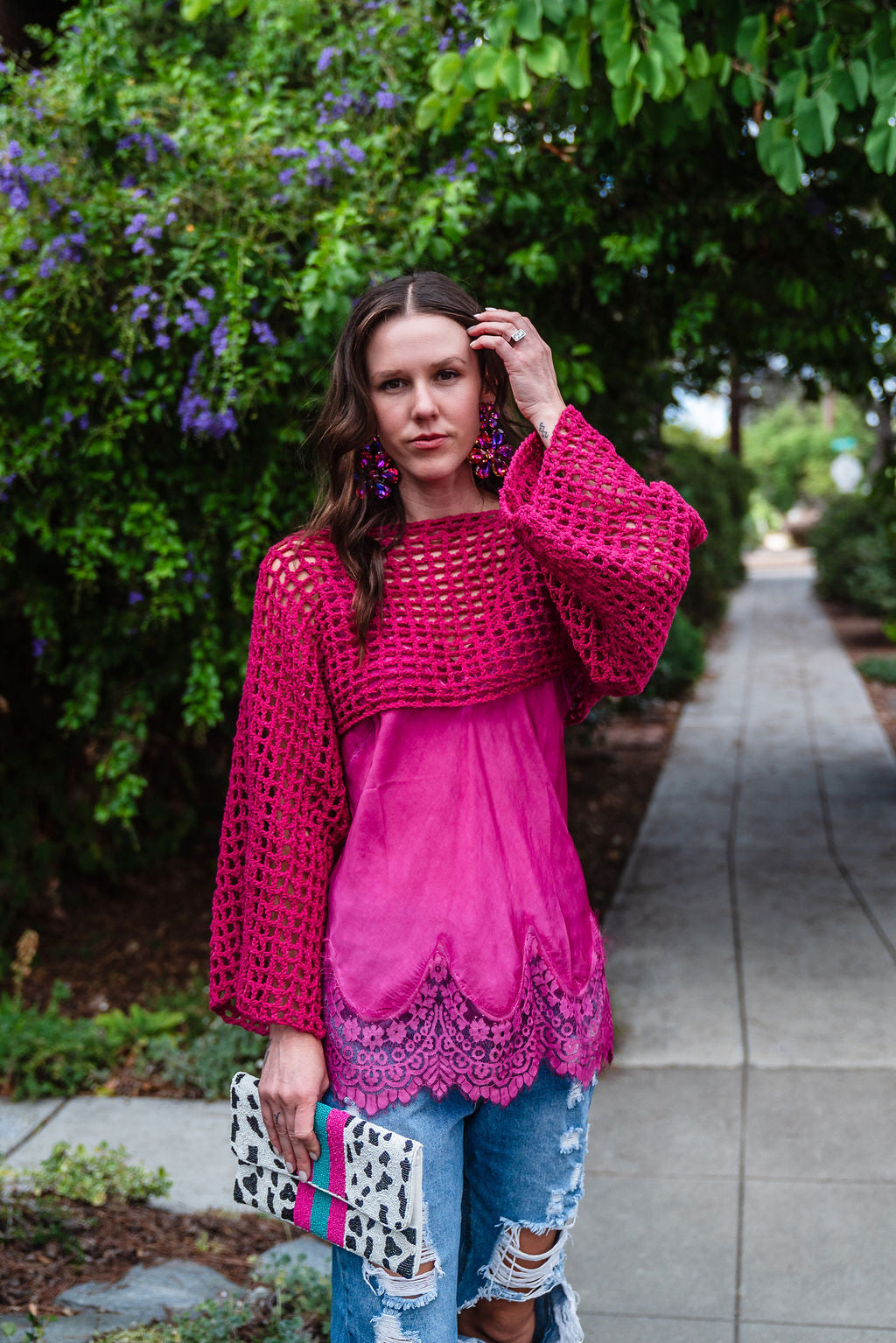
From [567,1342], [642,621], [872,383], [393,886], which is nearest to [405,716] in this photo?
[393,886]

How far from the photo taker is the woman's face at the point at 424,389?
174 centimetres

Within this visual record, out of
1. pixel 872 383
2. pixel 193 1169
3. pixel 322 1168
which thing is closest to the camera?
pixel 322 1168

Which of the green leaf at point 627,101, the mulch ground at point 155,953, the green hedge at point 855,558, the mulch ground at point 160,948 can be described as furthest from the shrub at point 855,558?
the green leaf at point 627,101

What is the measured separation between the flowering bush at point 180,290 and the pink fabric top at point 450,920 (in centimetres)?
168

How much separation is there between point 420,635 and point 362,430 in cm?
31

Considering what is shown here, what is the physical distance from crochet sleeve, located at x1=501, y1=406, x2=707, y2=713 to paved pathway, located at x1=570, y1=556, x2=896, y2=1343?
66.1 inches

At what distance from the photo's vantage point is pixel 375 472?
1829 millimetres

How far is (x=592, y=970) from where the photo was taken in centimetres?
183

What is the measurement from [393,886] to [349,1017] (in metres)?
0.19

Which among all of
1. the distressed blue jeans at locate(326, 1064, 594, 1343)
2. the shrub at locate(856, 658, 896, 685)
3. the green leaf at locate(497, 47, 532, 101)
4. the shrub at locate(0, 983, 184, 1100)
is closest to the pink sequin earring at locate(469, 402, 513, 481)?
the distressed blue jeans at locate(326, 1064, 594, 1343)

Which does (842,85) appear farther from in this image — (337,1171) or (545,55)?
(337,1171)

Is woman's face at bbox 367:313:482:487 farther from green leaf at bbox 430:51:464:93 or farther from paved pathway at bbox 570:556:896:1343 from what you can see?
paved pathway at bbox 570:556:896:1343

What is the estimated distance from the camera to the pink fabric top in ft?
5.55

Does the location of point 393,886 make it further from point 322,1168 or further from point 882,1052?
point 882,1052
